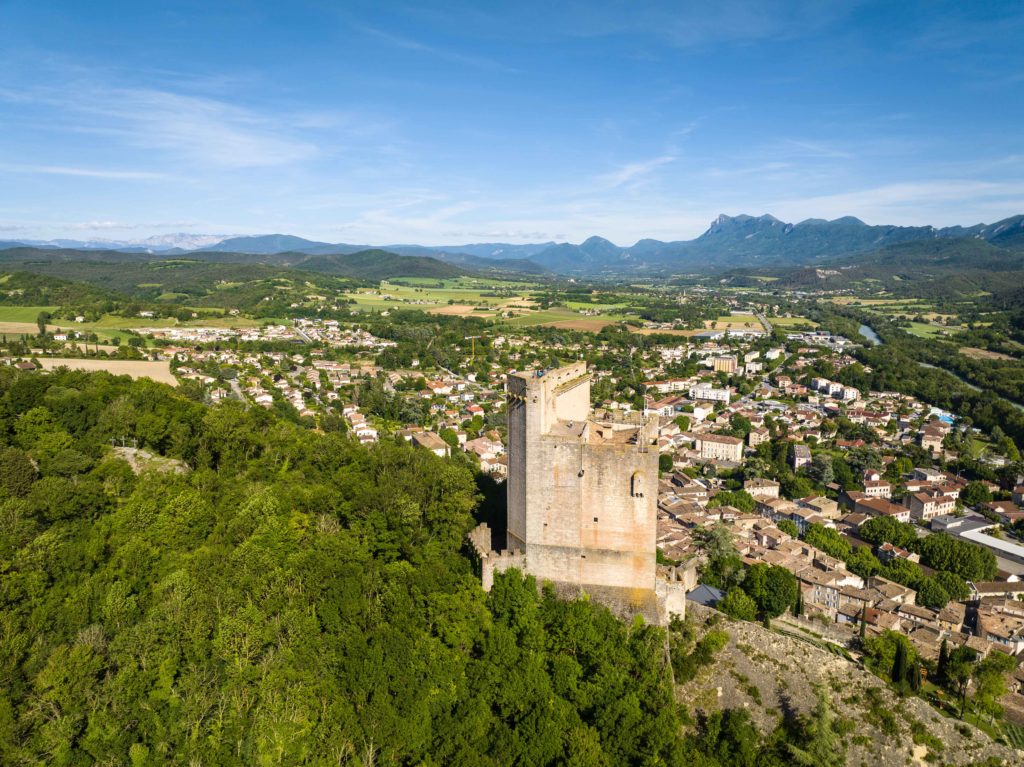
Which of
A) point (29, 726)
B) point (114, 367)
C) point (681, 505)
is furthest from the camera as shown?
point (114, 367)

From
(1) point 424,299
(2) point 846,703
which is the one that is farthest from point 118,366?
(1) point 424,299

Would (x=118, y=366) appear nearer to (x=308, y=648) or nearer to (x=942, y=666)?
(x=308, y=648)

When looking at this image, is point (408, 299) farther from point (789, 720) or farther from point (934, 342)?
point (789, 720)

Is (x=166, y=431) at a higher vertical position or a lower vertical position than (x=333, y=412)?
higher

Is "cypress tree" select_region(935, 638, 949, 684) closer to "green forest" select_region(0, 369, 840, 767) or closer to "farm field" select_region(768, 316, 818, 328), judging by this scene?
"green forest" select_region(0, 369, 840, 767)

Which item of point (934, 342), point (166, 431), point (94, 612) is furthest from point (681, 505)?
point (934, 342)

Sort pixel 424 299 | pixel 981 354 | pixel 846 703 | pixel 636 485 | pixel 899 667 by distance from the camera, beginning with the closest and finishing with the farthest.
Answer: pixel 846 703 → pixel 636 485 → pixel 899 667 → pixel 981 354 → pixel 424 299

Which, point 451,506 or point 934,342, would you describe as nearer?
point 451,506
